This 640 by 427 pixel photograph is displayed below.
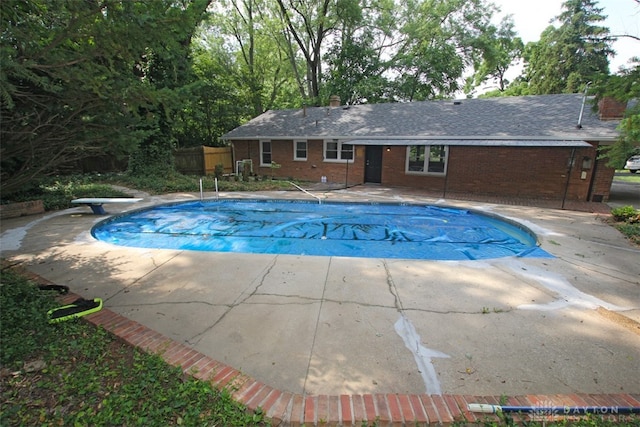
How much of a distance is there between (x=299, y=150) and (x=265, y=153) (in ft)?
7.98

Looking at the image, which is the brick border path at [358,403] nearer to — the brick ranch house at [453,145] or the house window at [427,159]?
the brick ranch house at [453,145]

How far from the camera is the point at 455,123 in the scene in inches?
532

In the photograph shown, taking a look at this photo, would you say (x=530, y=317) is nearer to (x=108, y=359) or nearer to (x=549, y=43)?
(x=108, y=359)

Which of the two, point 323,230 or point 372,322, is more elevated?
point 372,322

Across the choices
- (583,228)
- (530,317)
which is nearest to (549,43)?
(583,228)

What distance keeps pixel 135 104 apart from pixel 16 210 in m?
7.43

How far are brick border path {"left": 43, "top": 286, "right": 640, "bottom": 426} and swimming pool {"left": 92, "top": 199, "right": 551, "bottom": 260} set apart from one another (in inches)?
162

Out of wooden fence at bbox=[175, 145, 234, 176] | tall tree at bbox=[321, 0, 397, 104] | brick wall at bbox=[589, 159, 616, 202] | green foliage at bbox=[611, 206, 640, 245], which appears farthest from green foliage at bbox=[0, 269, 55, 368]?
tall tree at bbox=[321, 0, 397, 104]

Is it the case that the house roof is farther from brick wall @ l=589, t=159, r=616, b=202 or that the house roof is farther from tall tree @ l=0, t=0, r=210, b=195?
tall tree @ l=0, t=0, r=210, b=195

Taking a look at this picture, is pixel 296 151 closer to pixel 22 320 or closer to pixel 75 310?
pixel 75 310

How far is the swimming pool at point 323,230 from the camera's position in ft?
23.7

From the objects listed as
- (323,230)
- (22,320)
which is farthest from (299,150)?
(22,320)

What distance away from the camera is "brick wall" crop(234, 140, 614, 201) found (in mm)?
10961

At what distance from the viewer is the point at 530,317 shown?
345 centimetres
